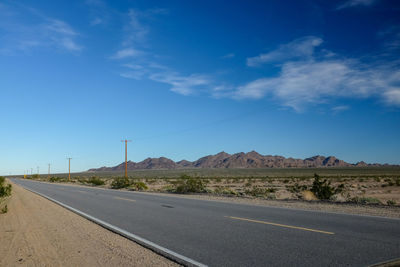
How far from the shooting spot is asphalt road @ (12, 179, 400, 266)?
5578mm

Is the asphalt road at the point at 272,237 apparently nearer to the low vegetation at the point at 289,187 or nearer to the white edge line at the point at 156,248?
the white edge line at the point at 156,248

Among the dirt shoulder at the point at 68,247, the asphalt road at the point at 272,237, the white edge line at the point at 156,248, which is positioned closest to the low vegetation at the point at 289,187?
the asphalt road at the point at 272,237

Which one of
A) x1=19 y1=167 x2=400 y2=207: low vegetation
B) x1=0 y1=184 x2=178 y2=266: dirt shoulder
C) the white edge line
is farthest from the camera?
x1=19 y1=167 x2=400 y2=207: low vegetation

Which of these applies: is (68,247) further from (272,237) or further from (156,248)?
(272,237)

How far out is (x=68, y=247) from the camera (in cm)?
697

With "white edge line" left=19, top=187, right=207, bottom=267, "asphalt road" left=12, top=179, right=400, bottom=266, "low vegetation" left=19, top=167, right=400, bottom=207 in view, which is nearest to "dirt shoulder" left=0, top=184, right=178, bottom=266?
"white edge line" left=19, top=187, right=207, bottom=267

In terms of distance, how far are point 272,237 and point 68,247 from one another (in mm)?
4659

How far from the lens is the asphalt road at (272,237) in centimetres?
558

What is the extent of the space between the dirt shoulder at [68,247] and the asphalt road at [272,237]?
699 millimetres

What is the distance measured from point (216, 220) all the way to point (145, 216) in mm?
2797

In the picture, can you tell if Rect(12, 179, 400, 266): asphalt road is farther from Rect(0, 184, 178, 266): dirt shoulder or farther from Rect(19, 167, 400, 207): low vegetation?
Rect(19, 167, 400, 207): low vegetation

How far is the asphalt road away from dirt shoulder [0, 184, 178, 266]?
0.70 metres

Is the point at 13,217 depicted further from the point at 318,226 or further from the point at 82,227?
the point at 318,226

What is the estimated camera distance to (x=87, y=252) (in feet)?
21.2
